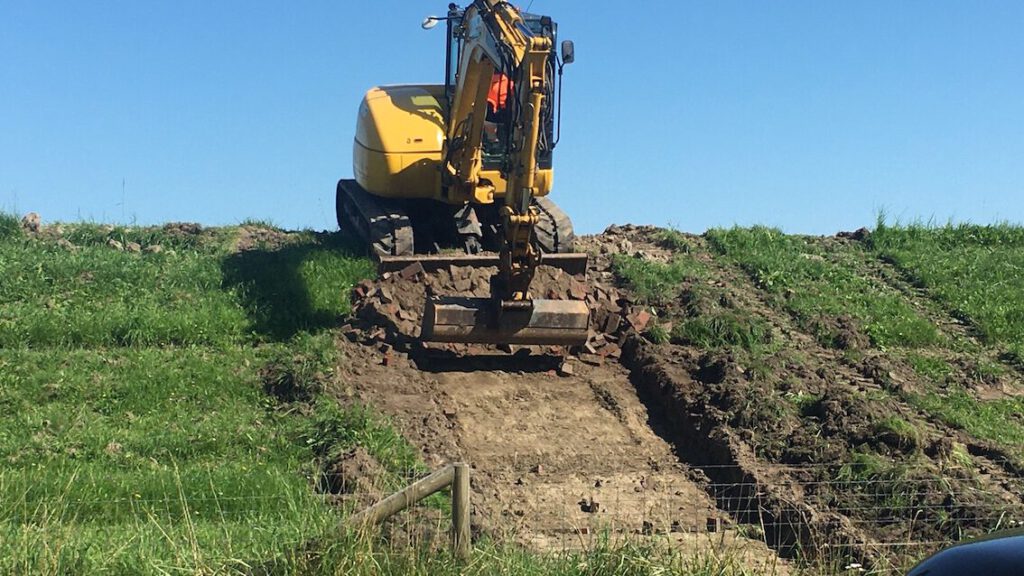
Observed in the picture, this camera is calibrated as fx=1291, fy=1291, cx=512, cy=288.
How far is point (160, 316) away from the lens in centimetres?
1420

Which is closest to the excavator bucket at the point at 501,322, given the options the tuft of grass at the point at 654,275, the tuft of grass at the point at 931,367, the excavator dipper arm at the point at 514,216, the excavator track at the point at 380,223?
the excavator dipper arm at the point at 514,216

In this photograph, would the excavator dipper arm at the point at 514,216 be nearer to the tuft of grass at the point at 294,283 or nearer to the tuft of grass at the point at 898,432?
the tuft of grass at the point at 294,283

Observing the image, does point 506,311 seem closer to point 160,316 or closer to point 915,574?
point 160,316

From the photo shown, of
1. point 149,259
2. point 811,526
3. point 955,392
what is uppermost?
point 149,259

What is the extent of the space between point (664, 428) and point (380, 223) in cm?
476

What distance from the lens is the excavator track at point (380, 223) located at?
15406 mm

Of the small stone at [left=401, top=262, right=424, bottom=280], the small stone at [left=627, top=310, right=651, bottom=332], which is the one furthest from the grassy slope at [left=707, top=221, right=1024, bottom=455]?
the small stone at [left=401, top=262, right=424, bottom=280]

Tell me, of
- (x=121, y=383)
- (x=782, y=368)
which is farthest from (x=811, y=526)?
(x=121, y=383)

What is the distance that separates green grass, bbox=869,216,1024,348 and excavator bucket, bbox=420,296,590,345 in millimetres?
5291

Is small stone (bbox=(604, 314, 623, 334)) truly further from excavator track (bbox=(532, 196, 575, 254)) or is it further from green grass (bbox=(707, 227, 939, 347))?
green grass (bbox=(707, 227, 939, 347))

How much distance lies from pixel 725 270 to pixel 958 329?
3.19 m

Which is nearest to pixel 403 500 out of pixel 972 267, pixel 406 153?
pixel 406 153

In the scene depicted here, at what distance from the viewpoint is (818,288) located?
16.7m

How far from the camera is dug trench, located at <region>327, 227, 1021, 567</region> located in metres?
9.45
